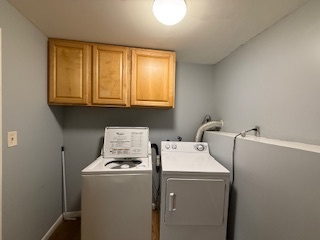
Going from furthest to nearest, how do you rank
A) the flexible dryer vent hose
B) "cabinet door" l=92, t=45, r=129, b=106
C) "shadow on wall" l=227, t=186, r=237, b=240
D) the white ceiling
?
the flexible dryer vent hose → "cabinet door" l=92, t=45, r=129, b=106 → "shadow on wall" l=227, t=186, r=237, b=240 → the white ceiling

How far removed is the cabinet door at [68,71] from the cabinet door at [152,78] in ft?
1.84

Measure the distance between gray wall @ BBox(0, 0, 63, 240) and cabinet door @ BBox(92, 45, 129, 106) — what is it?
53cm

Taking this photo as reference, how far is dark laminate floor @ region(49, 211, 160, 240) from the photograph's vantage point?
188cm

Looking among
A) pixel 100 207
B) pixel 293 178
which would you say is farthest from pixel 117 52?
pixel 293 178

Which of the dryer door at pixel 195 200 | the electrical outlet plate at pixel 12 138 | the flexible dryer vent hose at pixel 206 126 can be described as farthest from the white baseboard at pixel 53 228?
the flexible dryer vent hose at pixel 206 126

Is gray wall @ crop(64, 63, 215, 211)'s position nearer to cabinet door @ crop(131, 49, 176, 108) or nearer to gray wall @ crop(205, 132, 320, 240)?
cabinet door @ crop(131, 49, 176, 108)

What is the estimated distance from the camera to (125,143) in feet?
6.86

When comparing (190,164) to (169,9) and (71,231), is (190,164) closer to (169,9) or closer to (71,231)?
(169,9)

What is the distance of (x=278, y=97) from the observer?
138cm

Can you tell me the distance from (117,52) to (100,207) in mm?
1690

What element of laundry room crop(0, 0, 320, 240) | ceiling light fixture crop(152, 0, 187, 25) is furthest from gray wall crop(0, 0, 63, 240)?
ceiling light fixture crop(152, 0, 187, 25)

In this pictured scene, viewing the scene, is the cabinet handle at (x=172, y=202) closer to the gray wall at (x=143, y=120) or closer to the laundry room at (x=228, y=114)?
the laundry room at (x=228, y=114)

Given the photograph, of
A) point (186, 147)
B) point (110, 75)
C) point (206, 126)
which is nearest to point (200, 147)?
point (186, 147)

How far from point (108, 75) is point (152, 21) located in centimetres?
81
